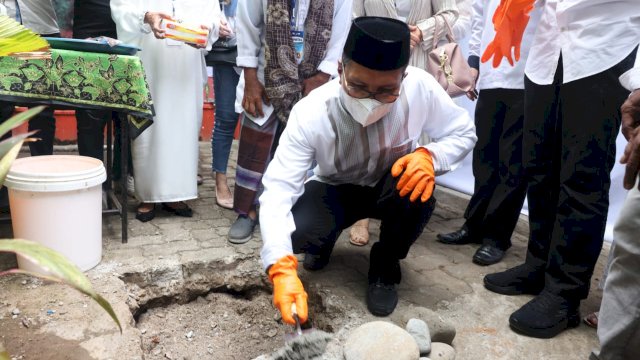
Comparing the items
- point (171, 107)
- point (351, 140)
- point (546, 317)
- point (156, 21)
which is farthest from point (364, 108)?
point (171, 107)

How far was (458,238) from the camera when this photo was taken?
8.96 ft

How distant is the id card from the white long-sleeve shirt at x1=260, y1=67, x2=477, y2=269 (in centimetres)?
53

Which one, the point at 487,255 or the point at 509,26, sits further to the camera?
the point at 487,255

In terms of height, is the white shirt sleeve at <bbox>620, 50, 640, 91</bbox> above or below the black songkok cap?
above

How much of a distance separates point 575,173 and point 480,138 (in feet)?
3.14

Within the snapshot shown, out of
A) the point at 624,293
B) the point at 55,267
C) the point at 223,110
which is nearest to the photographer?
the point at 55,267

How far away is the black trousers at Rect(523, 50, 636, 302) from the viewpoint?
168 centimetres

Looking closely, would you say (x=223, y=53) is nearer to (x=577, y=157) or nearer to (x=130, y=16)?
(x=130, y=16)

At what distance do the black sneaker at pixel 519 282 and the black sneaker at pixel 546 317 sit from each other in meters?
0.22

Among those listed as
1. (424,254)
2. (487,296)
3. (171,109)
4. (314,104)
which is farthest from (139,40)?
(487,296)

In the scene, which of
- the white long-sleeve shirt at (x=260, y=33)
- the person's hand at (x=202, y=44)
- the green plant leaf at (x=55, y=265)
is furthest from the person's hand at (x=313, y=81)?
the green plant leaf at (x=55, y=265)

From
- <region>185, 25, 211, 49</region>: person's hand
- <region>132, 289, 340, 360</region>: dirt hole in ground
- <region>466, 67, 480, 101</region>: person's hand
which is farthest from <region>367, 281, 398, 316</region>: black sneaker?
<region>185, 25, 211, 49</region>: person's hand

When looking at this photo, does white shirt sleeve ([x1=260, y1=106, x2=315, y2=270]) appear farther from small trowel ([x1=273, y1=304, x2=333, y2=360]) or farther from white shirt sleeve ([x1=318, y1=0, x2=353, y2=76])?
white shirt sleeve ([x1=318, y1=0, x2=353, y2=76])

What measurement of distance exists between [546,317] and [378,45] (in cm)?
115
